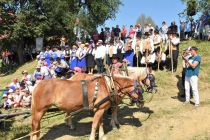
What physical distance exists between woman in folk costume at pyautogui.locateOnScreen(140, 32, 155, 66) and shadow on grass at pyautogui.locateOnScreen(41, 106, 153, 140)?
456 centimetres


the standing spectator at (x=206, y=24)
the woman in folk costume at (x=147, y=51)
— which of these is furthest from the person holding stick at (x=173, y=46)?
the standing spectator at (x=206, y=24)

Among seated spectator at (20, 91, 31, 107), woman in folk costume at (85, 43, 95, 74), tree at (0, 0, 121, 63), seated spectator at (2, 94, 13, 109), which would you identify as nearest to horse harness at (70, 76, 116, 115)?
seated spectator at (20, 91, 31, 107)

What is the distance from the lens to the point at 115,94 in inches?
413

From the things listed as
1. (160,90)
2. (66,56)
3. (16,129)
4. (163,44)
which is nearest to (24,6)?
(66,56)

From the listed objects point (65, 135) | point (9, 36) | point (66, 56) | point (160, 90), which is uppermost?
point (9, 36)

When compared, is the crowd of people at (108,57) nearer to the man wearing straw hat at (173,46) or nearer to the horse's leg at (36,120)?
the man wearing straw hat at (173,46)

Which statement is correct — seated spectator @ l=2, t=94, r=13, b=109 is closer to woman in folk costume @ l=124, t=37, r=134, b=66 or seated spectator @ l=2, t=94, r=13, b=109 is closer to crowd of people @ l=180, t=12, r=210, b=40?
woman in folk costume @ l=124, t=37, r=134, b=66

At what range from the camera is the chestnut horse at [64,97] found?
392 inches

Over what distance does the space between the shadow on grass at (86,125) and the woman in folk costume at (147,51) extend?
4.56 m

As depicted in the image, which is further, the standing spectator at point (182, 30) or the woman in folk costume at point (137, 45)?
the standing spectator at point (182, 30)

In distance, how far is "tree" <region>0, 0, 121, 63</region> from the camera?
2895 cm

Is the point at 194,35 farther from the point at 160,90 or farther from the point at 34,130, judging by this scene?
the point at 34,130

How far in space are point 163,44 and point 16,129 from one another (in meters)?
8.69

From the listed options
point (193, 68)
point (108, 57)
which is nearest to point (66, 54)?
point (108, 57)
